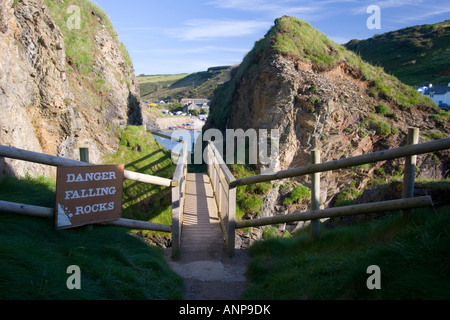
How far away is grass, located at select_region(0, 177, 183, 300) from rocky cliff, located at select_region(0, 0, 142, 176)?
256cm

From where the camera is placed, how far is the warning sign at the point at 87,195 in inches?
190

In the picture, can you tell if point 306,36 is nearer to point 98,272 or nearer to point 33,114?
point 33,114

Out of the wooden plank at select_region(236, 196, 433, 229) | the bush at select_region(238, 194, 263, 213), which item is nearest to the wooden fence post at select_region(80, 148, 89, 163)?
the wooden plank at select_region(236, 196, 433, 229)

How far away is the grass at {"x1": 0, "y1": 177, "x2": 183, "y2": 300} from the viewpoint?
3.10 metres

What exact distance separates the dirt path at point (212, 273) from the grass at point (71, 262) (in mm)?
356

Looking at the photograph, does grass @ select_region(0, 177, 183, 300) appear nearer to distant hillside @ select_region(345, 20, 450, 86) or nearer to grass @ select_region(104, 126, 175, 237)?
grass @ select_region(104, 126, 175, 237)

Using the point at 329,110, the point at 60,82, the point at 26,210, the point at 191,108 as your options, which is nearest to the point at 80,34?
the point at 60,82

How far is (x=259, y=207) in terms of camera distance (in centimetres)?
1307

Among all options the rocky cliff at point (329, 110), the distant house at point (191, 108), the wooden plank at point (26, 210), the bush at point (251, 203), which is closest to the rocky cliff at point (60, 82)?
the wooden plank at point (26, 210)

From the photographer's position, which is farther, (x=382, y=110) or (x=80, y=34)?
(x=382, y=110)

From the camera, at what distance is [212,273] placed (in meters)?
5.59

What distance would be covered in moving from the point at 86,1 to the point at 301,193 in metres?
14.3

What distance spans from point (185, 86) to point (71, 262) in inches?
6744

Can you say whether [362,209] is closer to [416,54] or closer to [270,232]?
[270,232]
